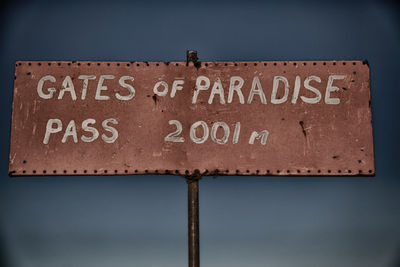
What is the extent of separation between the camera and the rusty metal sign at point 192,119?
100 cm

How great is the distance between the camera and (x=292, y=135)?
1.01 meters

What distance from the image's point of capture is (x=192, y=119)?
102cm

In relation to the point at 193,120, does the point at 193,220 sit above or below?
below

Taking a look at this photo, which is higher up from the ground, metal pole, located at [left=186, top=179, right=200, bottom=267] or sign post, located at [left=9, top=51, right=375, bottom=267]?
sign post, located at [left=9, top=51, right=375, bottom=267]

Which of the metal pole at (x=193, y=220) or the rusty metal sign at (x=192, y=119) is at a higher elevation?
the rusty metal sign at (x=192, y=119)

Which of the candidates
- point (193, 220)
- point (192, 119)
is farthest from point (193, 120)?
point (193, 220)

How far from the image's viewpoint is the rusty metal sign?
1001mm

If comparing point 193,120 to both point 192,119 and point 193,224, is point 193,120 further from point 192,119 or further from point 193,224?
point 193,224

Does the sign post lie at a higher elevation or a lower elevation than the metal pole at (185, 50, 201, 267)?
higher

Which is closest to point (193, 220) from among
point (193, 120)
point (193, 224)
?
point (193, 224)

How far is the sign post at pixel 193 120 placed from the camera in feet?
3.28

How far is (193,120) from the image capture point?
3.36 feet

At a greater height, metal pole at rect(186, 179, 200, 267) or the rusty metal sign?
the rusty metal sign

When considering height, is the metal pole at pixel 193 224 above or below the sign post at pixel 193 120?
below
